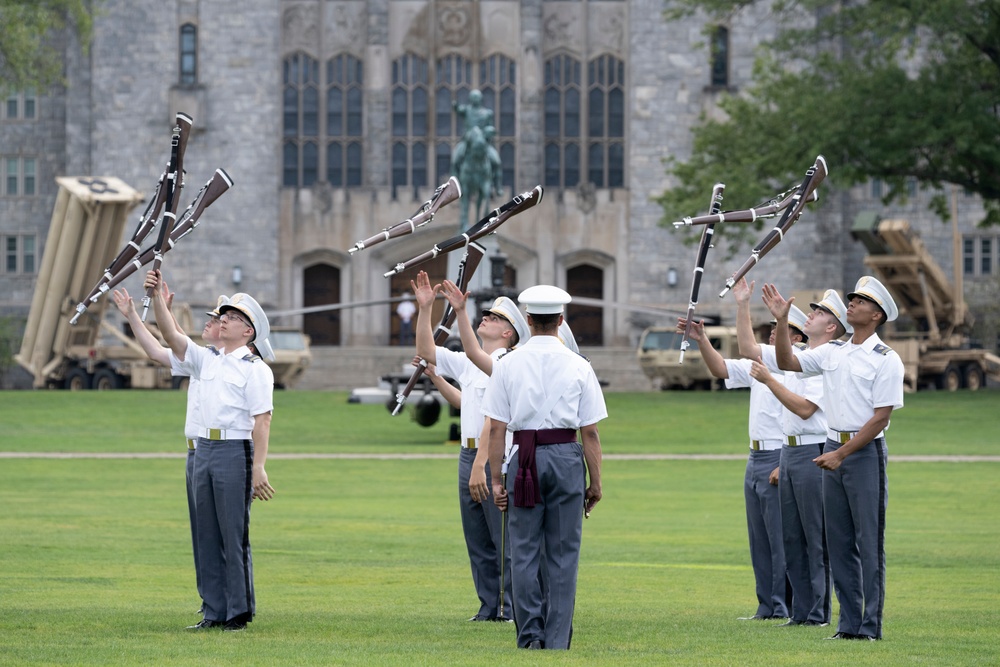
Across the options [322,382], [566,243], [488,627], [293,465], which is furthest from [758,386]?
[566,243]

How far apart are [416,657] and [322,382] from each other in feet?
133

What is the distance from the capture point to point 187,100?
170ft

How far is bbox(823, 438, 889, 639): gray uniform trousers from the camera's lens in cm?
905

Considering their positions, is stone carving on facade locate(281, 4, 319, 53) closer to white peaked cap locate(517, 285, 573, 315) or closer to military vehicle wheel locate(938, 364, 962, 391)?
military vehicle wheel locate(938, 364, 962, 391)

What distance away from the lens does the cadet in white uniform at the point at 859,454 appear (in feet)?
29.7

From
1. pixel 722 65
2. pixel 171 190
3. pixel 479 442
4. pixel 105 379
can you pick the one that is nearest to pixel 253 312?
pixel 171 190

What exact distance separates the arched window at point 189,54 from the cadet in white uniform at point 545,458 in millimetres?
45118

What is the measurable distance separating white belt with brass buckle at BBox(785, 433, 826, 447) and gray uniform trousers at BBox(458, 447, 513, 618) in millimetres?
1731

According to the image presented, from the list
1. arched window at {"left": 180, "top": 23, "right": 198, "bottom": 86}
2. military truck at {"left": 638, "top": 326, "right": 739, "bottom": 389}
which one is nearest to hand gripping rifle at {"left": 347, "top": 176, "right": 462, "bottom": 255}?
military truck at {"left": 638, "top": 326, "right": 739, "bottom": 389}

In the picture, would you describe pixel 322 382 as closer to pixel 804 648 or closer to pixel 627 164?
pixel 627 164

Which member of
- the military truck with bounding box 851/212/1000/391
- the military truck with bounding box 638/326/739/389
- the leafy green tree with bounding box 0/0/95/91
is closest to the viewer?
the leafy green tree with bounding box 0/0/95/91

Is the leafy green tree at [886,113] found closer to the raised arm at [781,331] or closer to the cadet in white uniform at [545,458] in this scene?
the raised arm at [781,331]

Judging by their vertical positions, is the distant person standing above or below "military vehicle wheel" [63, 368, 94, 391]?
above

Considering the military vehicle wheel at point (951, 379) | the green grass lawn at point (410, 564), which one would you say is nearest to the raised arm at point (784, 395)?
the green grass lawn at point (410, 564)
